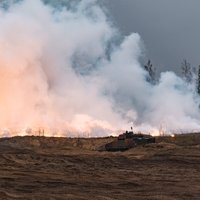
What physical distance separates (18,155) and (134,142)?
12686mm

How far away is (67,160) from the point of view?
103 ft

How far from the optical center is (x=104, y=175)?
2383cm

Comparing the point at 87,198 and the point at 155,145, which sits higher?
the point at 155,145

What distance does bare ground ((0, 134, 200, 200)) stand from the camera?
1720cm

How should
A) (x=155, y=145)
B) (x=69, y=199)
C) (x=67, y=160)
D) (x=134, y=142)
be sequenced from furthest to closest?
(x=134, y=142)
(x=155, y=145)
(x=67, y=160)
(x=69, y=199)

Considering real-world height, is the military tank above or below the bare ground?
above

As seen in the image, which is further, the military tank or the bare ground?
the military tank

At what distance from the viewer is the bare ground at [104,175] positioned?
17203 mm

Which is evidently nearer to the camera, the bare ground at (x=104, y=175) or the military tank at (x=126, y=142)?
the bare ground at (x=104, y=175)

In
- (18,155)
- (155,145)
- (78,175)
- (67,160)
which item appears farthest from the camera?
(155,145)

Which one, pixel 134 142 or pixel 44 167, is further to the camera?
pixel 134 142

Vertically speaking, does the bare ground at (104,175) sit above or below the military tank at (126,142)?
below

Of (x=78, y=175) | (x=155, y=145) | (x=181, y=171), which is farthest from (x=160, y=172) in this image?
(x=155, y=145)

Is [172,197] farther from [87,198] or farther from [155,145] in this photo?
[155,145]
